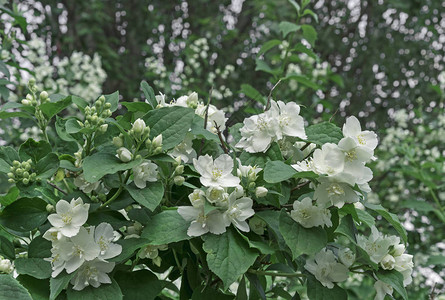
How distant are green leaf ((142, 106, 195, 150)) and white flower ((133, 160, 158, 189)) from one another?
4cm

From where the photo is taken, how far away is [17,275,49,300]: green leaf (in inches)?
30.3

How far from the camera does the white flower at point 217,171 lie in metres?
0.77

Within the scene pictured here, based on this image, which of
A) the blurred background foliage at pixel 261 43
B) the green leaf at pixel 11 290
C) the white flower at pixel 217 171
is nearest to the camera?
the green leaf at pixel 11 290

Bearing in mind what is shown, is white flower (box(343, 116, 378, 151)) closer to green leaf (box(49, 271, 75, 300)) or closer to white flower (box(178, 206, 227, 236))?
white flower (box(178, 206, 227, 236))

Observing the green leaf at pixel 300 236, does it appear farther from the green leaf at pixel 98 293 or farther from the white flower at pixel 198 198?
the green leaf at pixel 98 293

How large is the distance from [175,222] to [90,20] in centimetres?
379

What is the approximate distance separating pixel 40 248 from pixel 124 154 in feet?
0.69

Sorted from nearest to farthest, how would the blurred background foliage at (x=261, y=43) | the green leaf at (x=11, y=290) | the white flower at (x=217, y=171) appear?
the green leaf at (x=11, y=290) < the white flower at (x=217, y=171) < the blurred background foliage at (x=261, y=43)

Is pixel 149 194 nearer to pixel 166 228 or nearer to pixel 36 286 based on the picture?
pixel 166 228

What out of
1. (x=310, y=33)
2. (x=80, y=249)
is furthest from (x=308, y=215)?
(x=310, y=33)

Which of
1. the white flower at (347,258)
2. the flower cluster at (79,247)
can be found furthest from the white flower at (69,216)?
the white flower at (347,258)

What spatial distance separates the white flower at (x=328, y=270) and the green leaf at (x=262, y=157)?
191mm

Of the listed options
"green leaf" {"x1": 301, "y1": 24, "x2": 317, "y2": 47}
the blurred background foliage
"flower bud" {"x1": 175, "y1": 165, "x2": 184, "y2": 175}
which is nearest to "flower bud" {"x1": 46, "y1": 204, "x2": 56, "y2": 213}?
"flower bud" {"x1": 175, "y1": 165, "x2": 184, "y2": 175}

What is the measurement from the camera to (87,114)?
850 millimetres
